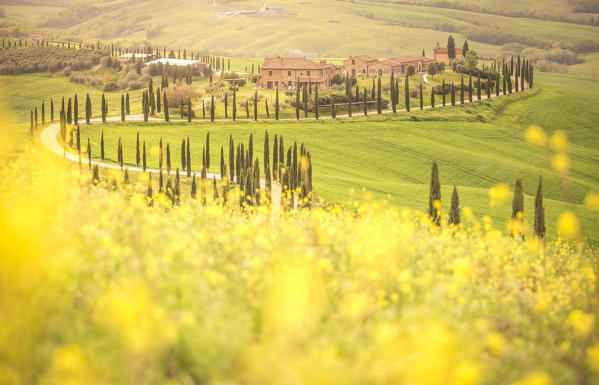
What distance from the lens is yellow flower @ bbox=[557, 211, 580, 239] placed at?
5509 centimetres

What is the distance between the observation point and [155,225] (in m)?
12.9

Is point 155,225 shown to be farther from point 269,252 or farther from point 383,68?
point 383,68

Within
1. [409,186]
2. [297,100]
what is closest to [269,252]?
[409,186]

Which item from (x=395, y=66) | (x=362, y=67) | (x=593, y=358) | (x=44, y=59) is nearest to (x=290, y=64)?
(x=362, y=67)

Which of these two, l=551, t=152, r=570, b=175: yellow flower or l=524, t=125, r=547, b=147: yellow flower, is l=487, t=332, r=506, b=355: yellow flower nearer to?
l=551, t=152, r=570, b=175: yellow flower

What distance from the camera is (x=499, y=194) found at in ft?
235

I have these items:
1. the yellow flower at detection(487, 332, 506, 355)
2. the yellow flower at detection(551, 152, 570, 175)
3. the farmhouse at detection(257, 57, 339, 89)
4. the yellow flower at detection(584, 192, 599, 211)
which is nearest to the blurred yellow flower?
the yellow flower at detection(584, 192, 599, 211)

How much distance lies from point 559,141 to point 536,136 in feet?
27.1

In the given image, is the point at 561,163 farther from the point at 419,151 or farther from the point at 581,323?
the point at 581,323

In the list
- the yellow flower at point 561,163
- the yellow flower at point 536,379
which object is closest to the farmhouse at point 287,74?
the yellow flower at point 561,163

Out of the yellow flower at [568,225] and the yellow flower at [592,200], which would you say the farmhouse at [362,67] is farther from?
the yellow flower at [568,225]

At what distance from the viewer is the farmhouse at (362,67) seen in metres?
158

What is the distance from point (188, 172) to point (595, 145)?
92613mm

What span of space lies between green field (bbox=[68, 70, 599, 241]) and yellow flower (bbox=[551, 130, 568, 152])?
5.20ft
